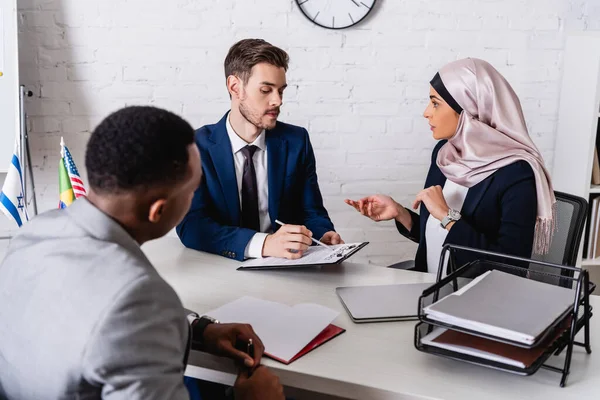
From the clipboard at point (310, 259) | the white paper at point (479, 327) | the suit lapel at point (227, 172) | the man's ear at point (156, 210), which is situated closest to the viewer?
Result: the man's ear at point (156, 210)

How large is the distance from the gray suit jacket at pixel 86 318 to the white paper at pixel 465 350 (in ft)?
1.65

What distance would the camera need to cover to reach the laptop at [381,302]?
1.46 meters

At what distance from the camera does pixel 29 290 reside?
0.97 metres

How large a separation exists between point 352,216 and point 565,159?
1.05 m

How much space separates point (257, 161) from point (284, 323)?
0.89 m

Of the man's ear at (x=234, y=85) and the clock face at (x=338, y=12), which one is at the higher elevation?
the clock face at (x=338, y=12)

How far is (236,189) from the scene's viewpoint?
6.94 ft

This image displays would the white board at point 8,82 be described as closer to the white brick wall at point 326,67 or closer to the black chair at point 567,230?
the white brick wall at point 326,67

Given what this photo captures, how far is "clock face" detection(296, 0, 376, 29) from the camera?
2887mm

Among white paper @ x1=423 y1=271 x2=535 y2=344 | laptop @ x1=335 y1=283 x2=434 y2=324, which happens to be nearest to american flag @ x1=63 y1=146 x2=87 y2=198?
laptop @ x1=335 y1=283 x2=434 y2=324

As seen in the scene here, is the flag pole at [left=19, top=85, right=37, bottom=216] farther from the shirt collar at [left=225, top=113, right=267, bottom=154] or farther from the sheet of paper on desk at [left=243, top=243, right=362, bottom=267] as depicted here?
the sheet of paper on desk at [left=243, top=243, right=362, bottom=267]

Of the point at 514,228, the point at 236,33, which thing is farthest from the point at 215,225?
the point at 236,33

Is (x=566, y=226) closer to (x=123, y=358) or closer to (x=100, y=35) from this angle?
(x=123, y=358)

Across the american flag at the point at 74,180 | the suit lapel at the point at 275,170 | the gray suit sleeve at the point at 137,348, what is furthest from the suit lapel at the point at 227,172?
the gray suit sleeve at the point at 137,348
